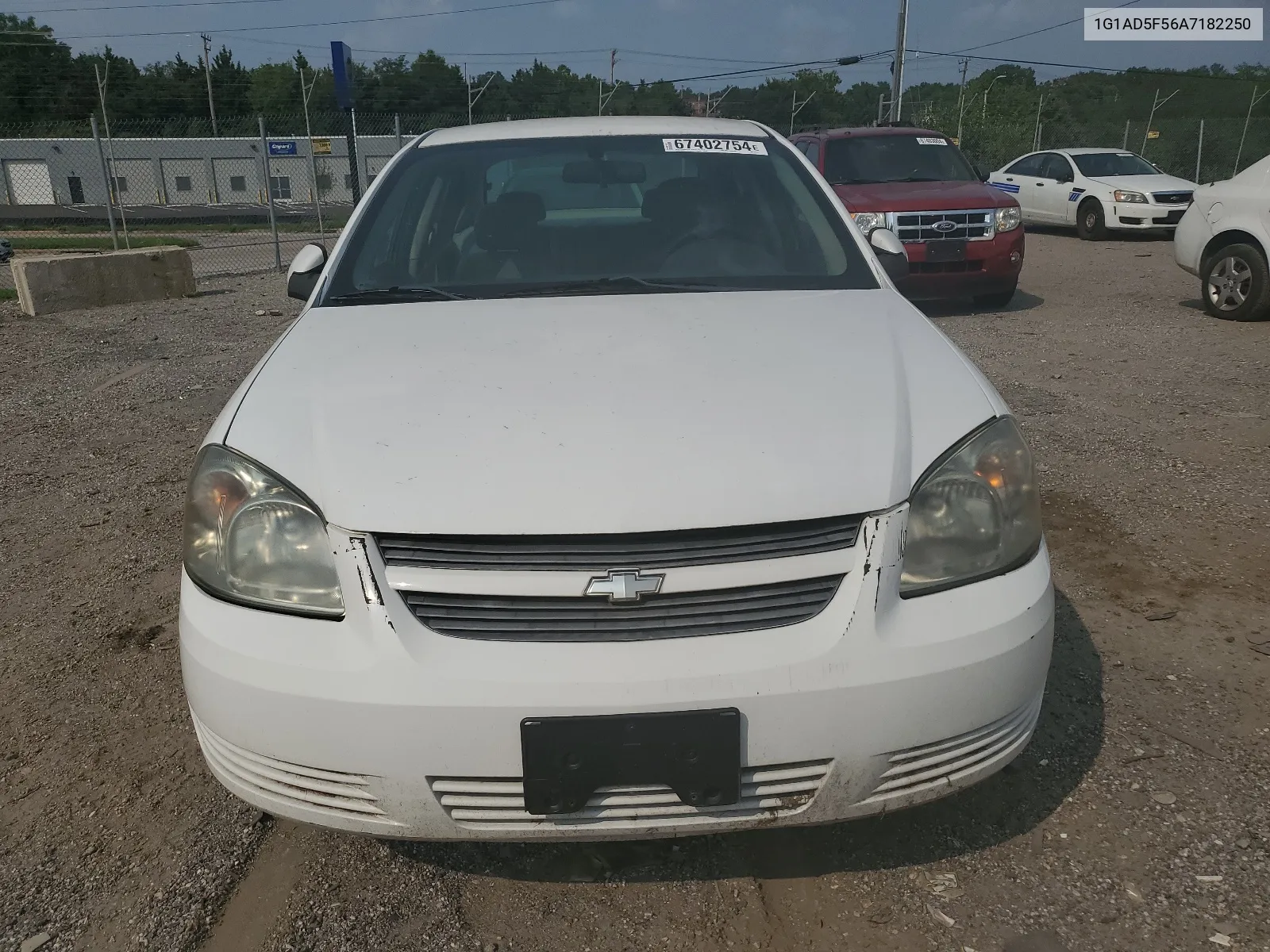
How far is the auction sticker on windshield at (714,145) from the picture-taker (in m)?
3.26

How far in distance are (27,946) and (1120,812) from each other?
2.29 meters

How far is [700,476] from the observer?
5.73ft

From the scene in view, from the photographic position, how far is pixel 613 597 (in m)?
1.67

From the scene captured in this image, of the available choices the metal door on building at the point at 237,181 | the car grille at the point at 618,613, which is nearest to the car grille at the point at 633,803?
the car grille at the point at 618,613

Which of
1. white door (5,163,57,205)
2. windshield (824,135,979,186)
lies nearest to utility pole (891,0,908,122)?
windshield (824,135,979,186)

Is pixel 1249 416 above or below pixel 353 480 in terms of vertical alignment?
below

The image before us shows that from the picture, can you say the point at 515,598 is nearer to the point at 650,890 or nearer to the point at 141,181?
the point at 650,890

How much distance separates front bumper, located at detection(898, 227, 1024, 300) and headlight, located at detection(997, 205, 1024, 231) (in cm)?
5

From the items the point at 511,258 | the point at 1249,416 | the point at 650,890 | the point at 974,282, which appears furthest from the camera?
the point at 974,282

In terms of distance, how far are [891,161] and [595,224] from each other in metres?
7.94

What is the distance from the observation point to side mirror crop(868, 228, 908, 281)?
10.1 feet

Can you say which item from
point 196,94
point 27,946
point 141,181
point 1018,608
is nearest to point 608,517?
point 1018,608

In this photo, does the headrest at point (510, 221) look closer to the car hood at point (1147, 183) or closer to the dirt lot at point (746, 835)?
the dirt lot at point (746, 835)

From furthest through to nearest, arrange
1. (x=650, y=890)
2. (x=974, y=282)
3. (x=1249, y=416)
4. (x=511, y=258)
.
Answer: (x=974, y=282) < (x=1249, y=416) < (x=511, y=258) < (x=650, y=890)
